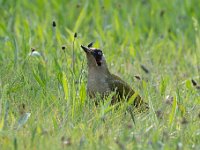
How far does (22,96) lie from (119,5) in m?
4.05

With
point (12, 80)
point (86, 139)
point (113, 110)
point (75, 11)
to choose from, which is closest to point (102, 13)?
point (75, 11)

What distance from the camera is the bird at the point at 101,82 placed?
631 centimetres

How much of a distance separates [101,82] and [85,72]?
0.29 meters

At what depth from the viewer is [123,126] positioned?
5.40 metres

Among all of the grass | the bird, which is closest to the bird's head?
the bird

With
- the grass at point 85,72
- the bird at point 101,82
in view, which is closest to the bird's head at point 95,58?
the bird at point 101,82

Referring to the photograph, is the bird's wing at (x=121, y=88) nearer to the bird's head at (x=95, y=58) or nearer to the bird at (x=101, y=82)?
the bird at (x=101, y=82)

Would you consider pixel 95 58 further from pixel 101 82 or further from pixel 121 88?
pixel 121 88

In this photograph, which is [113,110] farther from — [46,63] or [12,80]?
[46,63]

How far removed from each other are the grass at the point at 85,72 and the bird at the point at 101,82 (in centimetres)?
12

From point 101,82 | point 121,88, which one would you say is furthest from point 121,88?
point 101,82

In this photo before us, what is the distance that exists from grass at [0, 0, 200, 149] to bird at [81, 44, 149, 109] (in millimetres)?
120

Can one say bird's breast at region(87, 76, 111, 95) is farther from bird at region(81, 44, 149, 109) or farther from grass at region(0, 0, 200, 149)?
grass at region(0, 0, 200, 149)

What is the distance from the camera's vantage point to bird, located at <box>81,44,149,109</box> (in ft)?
20.7
